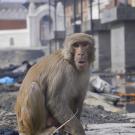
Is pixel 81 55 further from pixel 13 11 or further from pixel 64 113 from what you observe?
pixel 13 11

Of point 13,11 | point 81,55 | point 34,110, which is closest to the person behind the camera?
point 81,55

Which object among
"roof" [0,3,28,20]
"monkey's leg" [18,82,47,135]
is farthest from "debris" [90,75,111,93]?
"roof" [0,3,28,20]

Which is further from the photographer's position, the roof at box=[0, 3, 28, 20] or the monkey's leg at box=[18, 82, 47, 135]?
the roof at box=[0, 3, 28, 20]

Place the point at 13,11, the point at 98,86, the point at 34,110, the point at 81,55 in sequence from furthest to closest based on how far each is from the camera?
the point at 13,11 → the point at 98,86 → the point at 34,110 → the point at 81,55

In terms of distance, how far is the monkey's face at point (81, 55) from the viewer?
16.6ft

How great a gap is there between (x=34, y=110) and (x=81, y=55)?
0.63 meters

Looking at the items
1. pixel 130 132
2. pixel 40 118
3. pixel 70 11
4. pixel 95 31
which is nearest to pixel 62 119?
pixel 40 118

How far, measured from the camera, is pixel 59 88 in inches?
201

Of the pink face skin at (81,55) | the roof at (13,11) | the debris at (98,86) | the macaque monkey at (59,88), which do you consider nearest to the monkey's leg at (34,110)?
the macaque monkey at (59,88)

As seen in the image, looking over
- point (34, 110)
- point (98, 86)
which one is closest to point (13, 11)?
point (98, 86)

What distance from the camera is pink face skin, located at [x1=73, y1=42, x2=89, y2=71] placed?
199 inches

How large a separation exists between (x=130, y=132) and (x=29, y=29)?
66.7 metres

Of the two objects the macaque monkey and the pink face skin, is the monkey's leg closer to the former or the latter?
the macaque monkey

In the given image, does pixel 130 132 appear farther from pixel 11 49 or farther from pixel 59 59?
pixel 11 49
